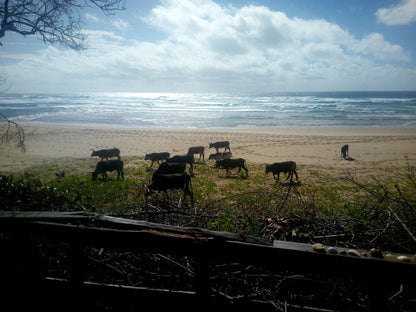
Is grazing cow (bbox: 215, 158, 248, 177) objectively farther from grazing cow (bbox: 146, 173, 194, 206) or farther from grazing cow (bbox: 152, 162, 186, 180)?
grazing cow (bbox: 146, 173, 194, 206)

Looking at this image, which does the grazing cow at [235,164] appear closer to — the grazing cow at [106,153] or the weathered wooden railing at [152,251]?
the grazing cow at [106,153]

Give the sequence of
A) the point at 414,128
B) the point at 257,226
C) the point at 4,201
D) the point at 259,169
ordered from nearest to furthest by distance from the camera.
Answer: the point at 257,226
the point at 4,201
the point at 259,169
the point at 414,128

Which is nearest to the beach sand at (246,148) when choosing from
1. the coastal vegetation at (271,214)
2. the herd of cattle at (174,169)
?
the herd of cattle at (174,169)

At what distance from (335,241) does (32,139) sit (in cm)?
2732

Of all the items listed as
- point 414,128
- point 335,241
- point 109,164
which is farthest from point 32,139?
point 414,128

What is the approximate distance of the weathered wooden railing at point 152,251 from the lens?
1904mm

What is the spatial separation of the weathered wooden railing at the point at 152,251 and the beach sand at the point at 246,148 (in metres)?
12.9

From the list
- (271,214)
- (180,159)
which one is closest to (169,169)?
(180,159)

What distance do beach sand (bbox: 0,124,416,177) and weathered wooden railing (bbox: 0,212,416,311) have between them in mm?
12857

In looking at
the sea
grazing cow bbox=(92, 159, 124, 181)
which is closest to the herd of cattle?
grazing cow bbox=(92, 159, 124, 181)

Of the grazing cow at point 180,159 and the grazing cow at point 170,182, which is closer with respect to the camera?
the grazing cow at point 170,182

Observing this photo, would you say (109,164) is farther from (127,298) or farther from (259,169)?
(127,298)

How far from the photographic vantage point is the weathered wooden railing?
1.90 m

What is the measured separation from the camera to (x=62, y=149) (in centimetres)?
1972
